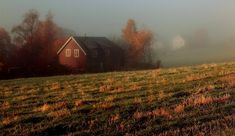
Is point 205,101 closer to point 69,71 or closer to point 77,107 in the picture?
point 77,107

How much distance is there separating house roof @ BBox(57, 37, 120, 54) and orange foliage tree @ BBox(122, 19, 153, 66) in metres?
7.89

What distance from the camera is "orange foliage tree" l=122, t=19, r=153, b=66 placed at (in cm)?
10494

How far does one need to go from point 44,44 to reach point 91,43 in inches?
501

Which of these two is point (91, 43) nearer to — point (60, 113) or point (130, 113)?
point (60, 113)

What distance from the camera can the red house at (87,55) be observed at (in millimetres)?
87312

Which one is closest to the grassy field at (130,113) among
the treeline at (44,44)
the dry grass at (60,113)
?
the dry grass at (60,113)

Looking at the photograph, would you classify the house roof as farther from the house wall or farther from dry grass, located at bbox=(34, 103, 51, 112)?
dry grass, located at bbox=(34, 103, 51, 112)

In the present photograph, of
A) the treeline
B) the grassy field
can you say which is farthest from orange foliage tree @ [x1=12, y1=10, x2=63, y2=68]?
the grassy field

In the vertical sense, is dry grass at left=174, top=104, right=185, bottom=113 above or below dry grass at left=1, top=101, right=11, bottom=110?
below

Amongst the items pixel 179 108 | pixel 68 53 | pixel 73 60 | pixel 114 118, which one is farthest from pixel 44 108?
pixel 68 53

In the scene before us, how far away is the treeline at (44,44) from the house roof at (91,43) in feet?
17.2

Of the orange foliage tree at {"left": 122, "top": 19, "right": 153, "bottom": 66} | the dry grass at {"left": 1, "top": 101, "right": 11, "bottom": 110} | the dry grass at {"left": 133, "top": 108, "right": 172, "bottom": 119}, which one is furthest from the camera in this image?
the orange foliage tree at {"left": 122, "top": 19, "right": 153, "bottom": 66}

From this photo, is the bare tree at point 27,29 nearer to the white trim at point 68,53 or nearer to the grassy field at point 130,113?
the white trim at point 68,53

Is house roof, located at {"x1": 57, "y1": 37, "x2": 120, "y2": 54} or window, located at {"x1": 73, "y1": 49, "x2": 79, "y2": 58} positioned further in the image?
house roof, located at {"x1": 57, "y1": 37, "x2": 120, "y2": 54}
